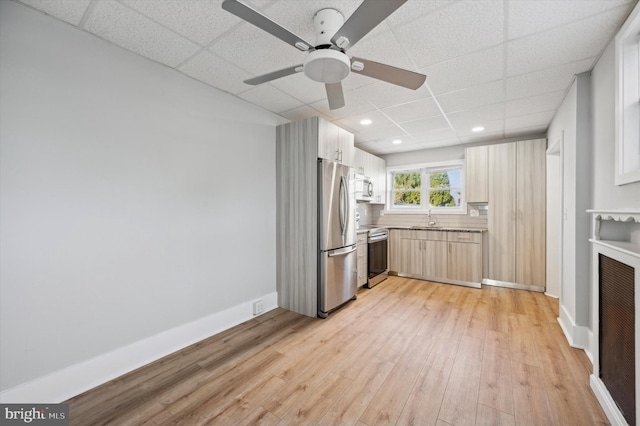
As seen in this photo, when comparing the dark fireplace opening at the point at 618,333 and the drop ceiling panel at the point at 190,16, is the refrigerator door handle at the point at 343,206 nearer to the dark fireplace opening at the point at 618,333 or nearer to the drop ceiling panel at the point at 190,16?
the drop ceiling panel at the point at 190,16

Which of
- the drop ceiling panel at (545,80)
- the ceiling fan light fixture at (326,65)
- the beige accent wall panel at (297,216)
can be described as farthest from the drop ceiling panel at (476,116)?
the ceiling fan light fixture at (326,65)

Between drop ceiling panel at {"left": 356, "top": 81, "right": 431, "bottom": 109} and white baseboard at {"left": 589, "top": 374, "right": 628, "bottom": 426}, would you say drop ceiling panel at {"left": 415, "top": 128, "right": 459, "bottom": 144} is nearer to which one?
drop ceiling panel at {"left": 356, "top": 81, "right": 431, "bottom": 109}

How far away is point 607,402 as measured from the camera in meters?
1.62

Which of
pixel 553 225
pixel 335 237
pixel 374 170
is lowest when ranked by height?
pixel 335 237

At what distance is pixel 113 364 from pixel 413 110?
3992mm

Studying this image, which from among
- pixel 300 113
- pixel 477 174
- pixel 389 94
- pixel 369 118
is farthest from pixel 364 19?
pixel 477 174

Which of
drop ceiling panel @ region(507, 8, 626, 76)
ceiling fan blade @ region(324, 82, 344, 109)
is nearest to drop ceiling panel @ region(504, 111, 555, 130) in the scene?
drop ceiling panel @ region(507, 8, 626, 76)

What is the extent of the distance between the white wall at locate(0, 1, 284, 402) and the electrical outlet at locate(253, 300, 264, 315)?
28cm

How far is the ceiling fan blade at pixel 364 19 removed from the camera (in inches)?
48.0

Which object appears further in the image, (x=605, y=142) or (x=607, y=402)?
(x=605, y=142)

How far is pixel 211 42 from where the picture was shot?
80.4 inches

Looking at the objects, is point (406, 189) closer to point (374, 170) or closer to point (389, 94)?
point (374, 170)

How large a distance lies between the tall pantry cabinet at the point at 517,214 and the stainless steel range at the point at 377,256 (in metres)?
1.75

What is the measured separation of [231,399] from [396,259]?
12.8 ft
